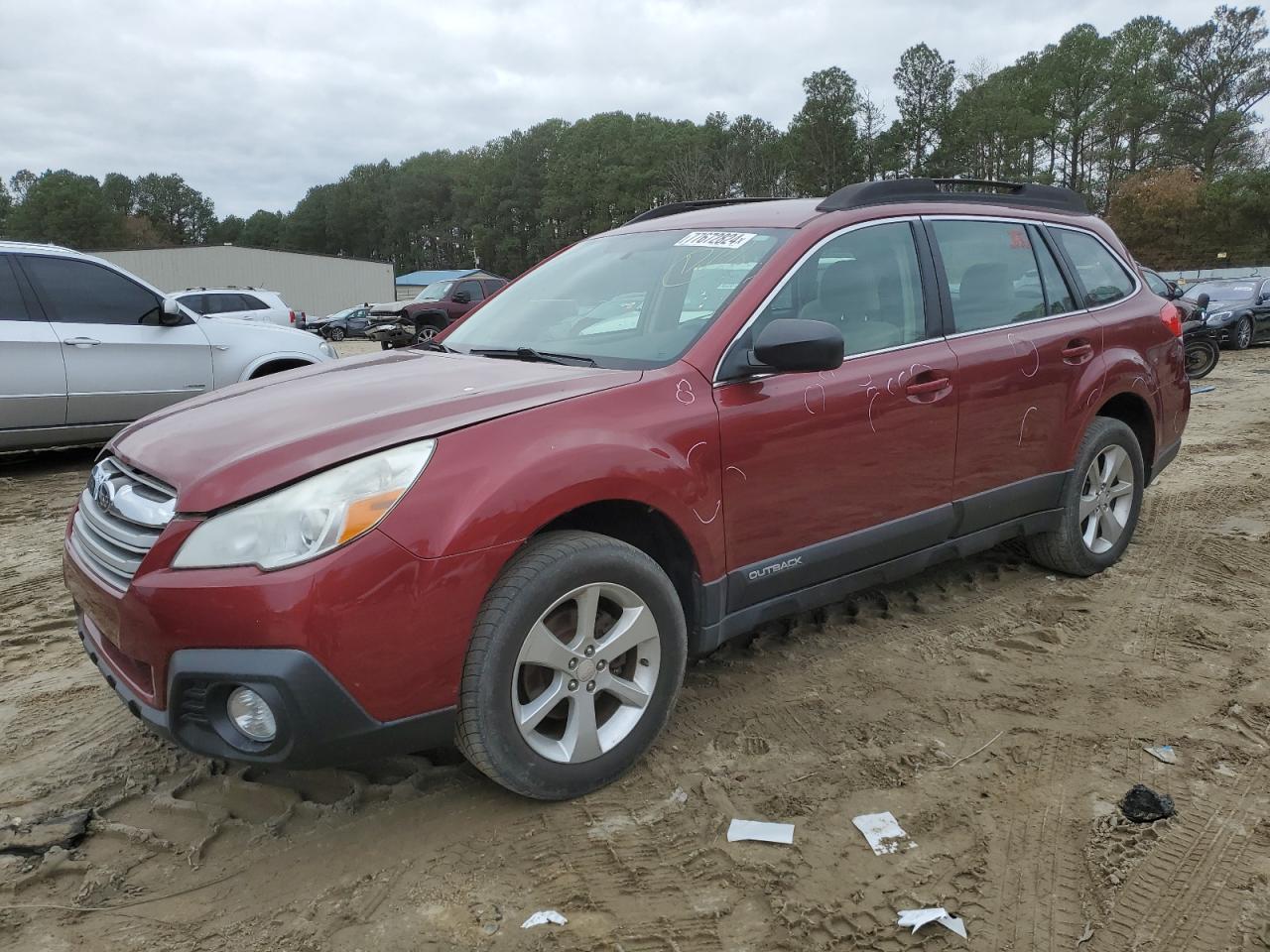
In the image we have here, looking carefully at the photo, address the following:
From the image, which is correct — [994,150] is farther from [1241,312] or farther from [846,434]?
[846,434]

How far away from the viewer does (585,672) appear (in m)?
2.62

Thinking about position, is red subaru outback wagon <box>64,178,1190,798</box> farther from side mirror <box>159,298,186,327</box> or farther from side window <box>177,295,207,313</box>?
side window <box>177,295,207,313</box>

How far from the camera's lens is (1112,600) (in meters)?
4.31

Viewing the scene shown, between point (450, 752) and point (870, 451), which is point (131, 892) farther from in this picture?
point (870, 451)

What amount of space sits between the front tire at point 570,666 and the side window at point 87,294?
20.1 ft

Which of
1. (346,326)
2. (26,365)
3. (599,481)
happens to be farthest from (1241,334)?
(346,326)

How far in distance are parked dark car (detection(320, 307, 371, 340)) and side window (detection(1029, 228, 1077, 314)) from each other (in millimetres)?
33537

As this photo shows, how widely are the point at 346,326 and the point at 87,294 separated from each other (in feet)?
100.0

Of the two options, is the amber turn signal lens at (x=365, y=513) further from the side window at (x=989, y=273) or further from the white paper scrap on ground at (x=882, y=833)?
the side window at (x=989, y=273)

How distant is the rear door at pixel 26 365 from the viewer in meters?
6.74

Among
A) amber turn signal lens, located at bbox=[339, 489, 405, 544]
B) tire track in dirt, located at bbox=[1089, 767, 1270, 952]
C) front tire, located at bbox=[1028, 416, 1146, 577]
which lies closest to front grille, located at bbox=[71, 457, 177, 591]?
amber turn signal lens, located at bbox=[339, 489, 405, 544]

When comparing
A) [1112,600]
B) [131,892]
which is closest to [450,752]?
[131,892]

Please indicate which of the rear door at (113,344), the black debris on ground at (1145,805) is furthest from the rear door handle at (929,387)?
the rear door at (113,344)

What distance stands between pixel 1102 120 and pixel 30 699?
7562cm
